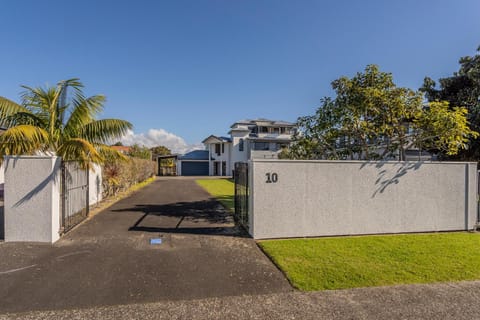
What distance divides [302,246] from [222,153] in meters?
36.9

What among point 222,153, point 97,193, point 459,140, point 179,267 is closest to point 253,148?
point 222,153

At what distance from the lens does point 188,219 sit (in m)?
9.38

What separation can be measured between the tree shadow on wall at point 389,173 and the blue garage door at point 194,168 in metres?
37.8

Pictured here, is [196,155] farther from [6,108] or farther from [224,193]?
[6,108]

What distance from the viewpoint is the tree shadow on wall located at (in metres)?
7.51

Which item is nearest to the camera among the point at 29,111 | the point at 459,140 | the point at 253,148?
the point at 459,140

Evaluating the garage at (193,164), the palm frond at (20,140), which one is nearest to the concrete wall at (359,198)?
the palm frond at (20,140)

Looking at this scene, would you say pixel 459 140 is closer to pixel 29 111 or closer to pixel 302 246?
pixel 302 246

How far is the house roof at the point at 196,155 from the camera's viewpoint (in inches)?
1706

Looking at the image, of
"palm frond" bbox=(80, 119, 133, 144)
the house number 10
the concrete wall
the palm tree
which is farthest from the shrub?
the concrete wall

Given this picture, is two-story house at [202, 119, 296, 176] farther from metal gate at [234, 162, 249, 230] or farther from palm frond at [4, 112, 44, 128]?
palm frond at [4, 112, 44, 128]

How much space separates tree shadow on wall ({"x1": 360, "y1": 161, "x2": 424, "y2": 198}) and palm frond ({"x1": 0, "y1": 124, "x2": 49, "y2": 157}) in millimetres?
9375

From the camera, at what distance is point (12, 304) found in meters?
3.77

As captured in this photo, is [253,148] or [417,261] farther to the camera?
[253,148]
